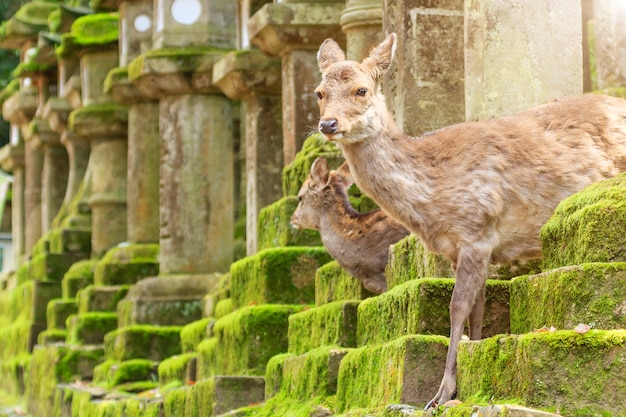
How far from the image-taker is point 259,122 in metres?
19.1

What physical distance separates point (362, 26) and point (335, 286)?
9.91ft

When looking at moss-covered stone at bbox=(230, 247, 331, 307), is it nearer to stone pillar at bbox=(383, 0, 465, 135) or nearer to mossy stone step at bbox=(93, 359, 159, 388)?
stone pillar at bbox=(383, 0, 465, 135)

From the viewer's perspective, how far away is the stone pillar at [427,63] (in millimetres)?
13859

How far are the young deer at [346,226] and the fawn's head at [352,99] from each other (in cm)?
272

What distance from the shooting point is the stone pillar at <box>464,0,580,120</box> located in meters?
11.8

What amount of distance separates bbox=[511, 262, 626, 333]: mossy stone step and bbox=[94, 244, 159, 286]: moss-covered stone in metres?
15.3

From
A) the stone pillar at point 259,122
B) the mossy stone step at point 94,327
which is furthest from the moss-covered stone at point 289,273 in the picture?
the mossy stone step at point 94,327

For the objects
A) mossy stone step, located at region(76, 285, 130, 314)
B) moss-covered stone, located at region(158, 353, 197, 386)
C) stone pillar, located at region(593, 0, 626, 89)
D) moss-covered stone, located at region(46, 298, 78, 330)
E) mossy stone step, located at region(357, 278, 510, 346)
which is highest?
stone pillar, located at region(593, 0, 626, 89)

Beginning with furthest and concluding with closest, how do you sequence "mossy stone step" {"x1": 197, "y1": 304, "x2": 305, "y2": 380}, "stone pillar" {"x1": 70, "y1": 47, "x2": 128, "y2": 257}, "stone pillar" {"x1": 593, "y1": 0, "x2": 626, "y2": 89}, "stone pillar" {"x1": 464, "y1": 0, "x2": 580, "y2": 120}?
"stone pillar" {"x1": 70, "y1": 47, "x2": 128, "y2": 257} → "mossy stone step" {"x1": 197, "y1": 304, "x2": 305, "y2": 380} → "stone pillar" {"x1": 593, "y1": 0, "x2": 626, "y2": 89} → "stone pillar" {"x1": 464, "y1": 0, "x2": 580, "y2": 120}

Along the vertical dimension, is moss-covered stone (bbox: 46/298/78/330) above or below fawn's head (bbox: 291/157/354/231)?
below

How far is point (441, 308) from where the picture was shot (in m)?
10.3

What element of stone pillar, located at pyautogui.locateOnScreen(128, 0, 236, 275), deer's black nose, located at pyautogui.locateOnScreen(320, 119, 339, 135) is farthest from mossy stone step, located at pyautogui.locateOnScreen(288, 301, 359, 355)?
stone pillar, located at pyautogui.locateOnScreen(128, 0, 236, 275)

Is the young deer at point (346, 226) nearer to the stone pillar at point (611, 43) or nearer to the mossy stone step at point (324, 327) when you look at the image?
the mossy stone step at point (324, 327)

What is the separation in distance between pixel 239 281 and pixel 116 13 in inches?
461
